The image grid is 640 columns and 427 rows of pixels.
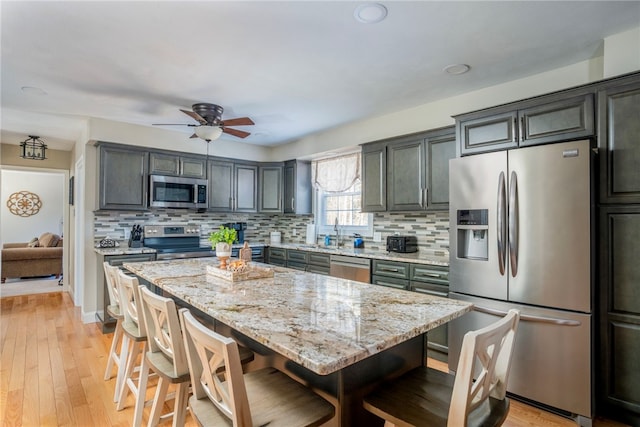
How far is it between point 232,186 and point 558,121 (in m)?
4.05

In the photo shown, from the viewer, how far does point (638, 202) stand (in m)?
2.07

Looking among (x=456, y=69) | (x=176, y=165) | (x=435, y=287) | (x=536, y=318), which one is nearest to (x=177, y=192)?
(x=176, y=165)

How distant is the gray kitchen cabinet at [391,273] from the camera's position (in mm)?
3289

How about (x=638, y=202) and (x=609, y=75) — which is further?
(x=609, y=75)

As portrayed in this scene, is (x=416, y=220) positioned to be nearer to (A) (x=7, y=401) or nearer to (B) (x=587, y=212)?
(B) (x=587, y=212)

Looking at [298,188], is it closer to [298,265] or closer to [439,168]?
[298,265]

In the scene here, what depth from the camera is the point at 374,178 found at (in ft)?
13.0

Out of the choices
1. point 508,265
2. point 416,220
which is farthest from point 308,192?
point 508,265

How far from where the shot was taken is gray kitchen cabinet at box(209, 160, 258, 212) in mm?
4969

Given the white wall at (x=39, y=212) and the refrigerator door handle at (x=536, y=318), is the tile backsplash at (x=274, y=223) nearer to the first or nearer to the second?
the refrigerator door handle at (x=536, y=318)

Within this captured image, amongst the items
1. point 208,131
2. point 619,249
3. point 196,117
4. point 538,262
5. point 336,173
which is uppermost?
point 196,117

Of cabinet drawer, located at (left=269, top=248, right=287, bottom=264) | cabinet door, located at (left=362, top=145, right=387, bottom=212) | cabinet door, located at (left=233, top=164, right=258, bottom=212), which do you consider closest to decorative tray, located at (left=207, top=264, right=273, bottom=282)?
cabinet door, located at (left=362, top=145, right=387, bottom=212)

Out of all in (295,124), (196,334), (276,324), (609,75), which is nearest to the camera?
(196,334)

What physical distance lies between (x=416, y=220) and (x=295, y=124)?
1.90m
